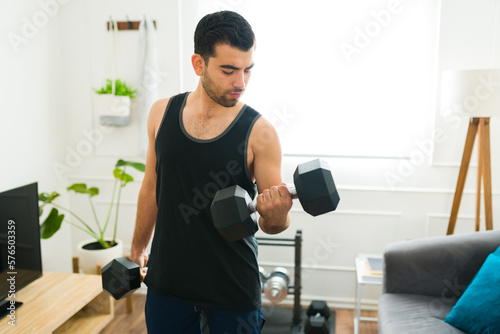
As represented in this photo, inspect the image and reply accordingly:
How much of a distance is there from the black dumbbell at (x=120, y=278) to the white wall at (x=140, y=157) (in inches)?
55.2

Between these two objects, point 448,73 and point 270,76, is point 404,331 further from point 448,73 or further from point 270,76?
point 270,76

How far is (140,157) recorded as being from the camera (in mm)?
2881

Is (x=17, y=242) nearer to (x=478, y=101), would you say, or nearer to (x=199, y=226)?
(x=199, y=226)

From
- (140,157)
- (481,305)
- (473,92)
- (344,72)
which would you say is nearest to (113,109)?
(140,157)

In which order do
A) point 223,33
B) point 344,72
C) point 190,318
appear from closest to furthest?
point 223,33 < point 190,318 < point 344,72

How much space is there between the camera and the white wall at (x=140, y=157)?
8.24ft

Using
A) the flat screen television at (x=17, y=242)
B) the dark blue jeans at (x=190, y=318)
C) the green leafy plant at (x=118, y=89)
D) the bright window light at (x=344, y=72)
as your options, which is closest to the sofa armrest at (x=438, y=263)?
the bright window light at (x=344, y=72)

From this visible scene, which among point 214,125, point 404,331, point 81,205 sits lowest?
point 404,331

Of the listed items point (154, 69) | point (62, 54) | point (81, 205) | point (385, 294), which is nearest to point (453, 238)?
point (385, 294)

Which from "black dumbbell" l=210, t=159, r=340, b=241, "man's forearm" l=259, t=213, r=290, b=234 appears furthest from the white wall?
"black dumbbell" l=210, t=159, r=340, b=241

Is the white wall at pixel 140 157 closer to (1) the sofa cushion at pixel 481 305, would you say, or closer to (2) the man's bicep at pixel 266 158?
(1) the sofa cushion at pixel 481 305

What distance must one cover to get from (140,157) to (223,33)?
183cm

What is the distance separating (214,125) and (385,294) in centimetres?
132

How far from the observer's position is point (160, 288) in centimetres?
129
